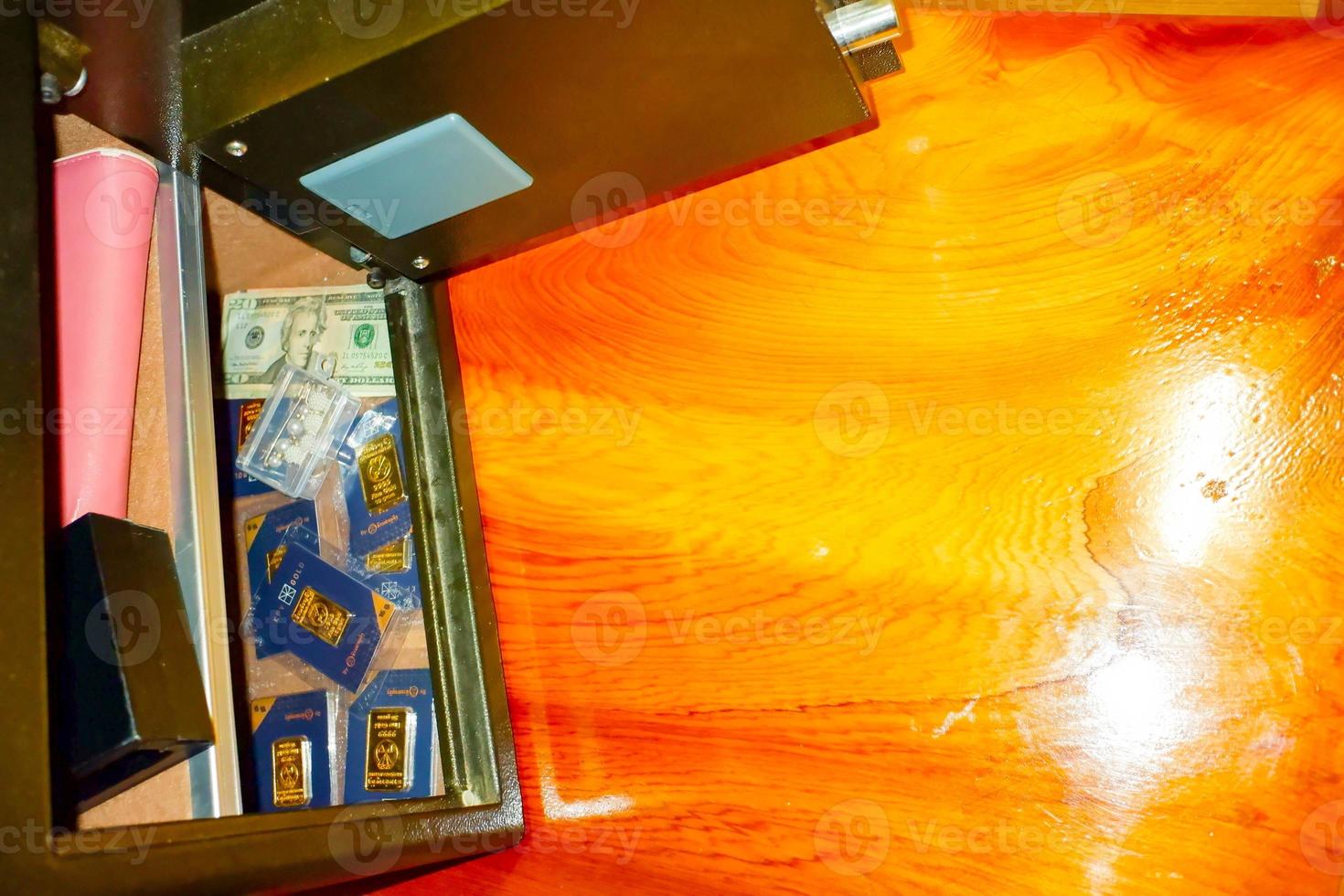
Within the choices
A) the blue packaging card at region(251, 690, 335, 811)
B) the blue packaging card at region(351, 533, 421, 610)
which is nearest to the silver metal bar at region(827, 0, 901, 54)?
the blue packaging card at region(351, 533, 421, 610)

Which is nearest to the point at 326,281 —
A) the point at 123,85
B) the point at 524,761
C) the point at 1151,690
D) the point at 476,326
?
the point at 476,326

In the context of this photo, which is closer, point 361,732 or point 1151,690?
point 1151,690

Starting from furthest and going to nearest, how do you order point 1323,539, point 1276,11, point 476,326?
point 476,326
point 1276,11
point 1323,539

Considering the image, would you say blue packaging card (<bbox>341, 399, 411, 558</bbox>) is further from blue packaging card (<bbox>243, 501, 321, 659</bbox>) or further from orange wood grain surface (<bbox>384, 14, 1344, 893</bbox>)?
orange wood grain surface (<bbox>384, 14, 1344, 893</bbox>)

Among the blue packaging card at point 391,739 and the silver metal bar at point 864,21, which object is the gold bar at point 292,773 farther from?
the silver metal bar at point 864,21

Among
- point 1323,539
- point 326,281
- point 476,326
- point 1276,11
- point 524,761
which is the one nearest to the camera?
point 1323,539

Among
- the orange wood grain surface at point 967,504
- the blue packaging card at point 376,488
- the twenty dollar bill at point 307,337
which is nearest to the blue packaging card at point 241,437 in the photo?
the twenty dollar bill at point 307,337

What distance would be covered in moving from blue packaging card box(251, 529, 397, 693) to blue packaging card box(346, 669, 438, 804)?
4cm

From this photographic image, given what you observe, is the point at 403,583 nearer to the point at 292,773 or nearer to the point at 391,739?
the point at 391,739

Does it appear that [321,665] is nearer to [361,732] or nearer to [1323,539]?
[361,732]

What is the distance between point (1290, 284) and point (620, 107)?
24.1 inches

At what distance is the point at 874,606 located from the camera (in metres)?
0.93

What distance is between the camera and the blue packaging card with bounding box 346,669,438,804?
1169mm

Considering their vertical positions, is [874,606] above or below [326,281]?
below
